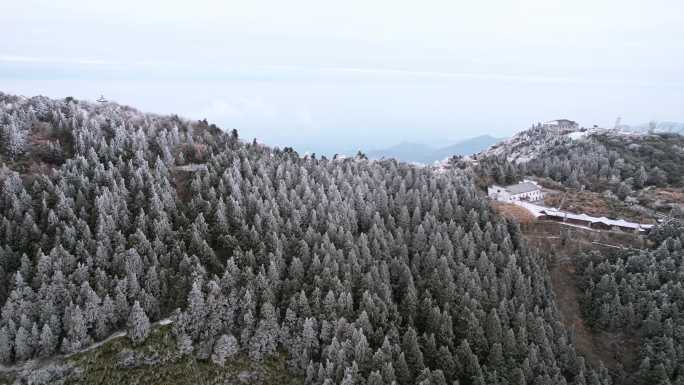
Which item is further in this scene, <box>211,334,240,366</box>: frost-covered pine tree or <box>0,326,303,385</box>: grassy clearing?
<box>211,334,240,366</box>: frost-covered pine tree

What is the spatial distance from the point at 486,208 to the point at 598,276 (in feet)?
61.6

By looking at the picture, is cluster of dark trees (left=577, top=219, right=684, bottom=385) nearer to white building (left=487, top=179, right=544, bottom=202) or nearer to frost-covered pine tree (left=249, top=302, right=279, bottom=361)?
white building (left=487, top=179, right=544, bottom=202)

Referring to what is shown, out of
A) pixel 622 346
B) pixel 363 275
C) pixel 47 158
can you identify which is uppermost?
pixel 47 158

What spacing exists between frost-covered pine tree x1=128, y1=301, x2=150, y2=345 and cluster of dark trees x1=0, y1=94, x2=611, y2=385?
0.12 metres

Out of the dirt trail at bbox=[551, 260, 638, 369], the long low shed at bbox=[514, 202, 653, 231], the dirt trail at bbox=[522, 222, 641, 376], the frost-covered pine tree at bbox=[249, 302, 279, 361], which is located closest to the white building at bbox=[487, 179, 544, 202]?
the long low shed at bbox=[514, 202, 653, 231]

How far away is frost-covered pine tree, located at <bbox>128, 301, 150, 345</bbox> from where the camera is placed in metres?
45.8

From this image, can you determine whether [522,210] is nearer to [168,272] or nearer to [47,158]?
[168,272]

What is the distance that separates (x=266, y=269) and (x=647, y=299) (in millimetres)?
50309

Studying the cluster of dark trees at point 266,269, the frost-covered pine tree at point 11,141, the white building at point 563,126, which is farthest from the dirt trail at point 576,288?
the white building at point 563,126

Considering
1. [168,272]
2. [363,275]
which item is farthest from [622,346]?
[168,272]

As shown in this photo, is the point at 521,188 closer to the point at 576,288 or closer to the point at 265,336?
the point at 576,288

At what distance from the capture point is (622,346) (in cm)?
5819

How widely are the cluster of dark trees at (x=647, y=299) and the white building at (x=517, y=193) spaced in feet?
84.1

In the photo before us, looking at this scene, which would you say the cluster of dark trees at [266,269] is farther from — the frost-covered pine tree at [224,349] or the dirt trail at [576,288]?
the dirt trail at [576,288]
